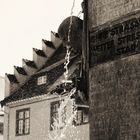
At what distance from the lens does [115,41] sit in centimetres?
702

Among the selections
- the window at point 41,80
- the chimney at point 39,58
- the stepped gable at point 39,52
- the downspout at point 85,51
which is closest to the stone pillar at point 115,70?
the downspout at point 85,51

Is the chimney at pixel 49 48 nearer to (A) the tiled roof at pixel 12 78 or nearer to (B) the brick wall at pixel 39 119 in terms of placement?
(A) the tiled roof at pixel 12 78

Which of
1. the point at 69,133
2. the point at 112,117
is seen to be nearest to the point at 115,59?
the point at 112,117

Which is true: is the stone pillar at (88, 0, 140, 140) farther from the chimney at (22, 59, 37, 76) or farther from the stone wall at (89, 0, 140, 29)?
the chimney at (22, 59, 37, 76)

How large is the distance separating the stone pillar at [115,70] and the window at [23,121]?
24.9 m

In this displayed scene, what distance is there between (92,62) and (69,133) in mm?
21499

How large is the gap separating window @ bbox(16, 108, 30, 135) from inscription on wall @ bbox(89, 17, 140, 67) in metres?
24.8

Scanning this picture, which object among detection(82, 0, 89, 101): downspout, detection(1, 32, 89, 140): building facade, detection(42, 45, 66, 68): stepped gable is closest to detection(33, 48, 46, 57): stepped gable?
detection(1, 32, 89, 140): building facade

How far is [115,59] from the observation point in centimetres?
690

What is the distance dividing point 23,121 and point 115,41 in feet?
84.4

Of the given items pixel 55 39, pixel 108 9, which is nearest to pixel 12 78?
pixel 55 39

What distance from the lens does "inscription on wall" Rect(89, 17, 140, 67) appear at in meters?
6.79

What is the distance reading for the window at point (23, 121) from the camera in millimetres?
31922

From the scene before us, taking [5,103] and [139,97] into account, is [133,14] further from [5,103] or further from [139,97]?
[5,103]
